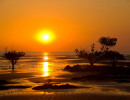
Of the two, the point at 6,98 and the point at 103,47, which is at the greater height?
the point at 103,47

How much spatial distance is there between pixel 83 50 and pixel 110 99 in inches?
2261

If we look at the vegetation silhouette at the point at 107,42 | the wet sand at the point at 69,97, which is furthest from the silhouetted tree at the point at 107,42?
the wet sand at the point at 69,97

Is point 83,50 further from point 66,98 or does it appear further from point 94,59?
point 66,98

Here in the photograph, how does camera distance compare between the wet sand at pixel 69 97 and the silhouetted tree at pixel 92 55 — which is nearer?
the wet sand at pixel 69 97

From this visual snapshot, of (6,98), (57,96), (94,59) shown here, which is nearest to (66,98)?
(57,96)

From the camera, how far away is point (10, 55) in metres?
60.8

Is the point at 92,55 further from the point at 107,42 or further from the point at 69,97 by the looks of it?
the point at 69,97

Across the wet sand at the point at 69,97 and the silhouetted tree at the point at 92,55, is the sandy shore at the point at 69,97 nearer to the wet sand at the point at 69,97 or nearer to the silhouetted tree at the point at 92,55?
the wet sand at the point at 69,97

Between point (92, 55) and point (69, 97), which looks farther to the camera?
point (92, 55)

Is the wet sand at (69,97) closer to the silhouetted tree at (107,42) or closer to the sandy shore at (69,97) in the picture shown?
the sandy shore at (69,97)

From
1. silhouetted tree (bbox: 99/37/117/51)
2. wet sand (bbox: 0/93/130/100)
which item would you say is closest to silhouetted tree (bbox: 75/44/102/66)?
silhouetted tree (bbox: 99/37/117/51)

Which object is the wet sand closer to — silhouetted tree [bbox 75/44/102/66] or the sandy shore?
the sandy shore

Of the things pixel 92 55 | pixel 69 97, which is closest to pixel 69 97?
pixel 69 97

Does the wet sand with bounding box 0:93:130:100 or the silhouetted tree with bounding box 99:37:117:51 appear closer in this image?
the wet sand with bounding box 0:93:130:100
